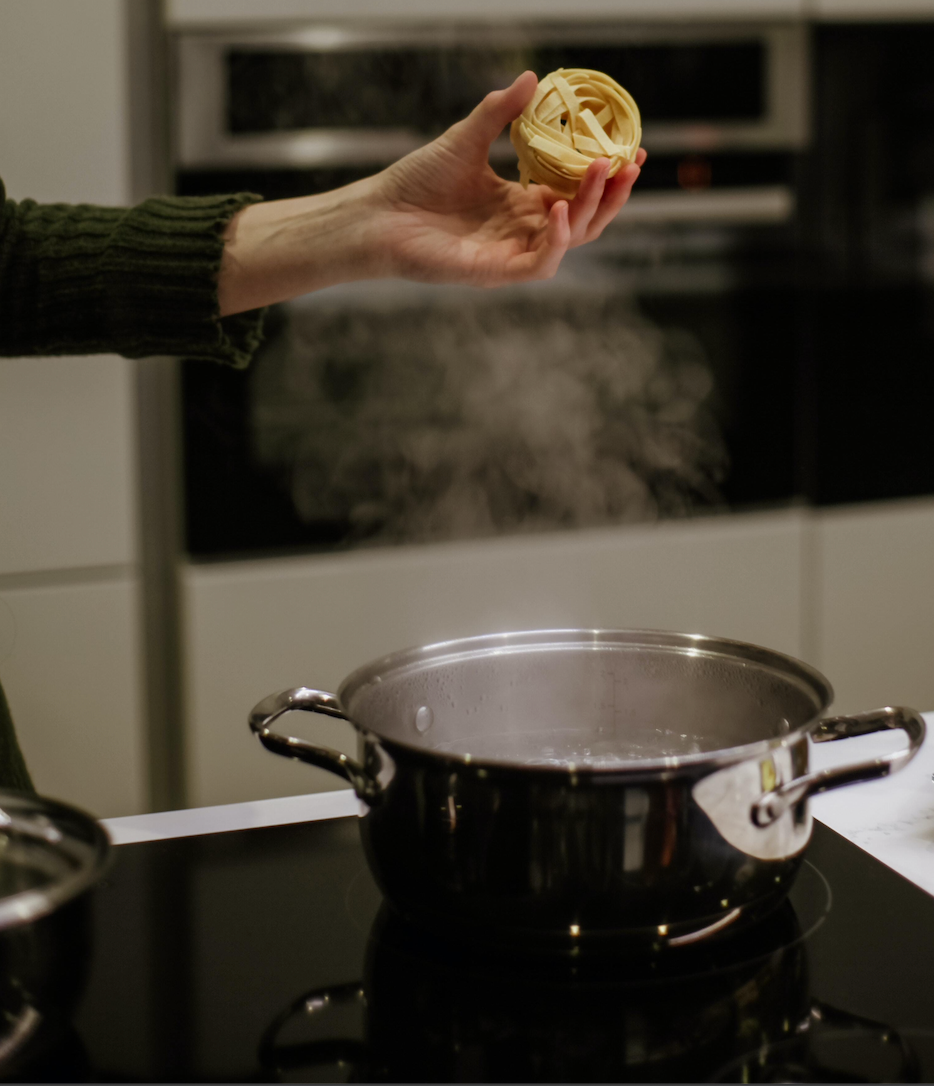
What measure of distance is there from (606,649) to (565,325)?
3.69ft

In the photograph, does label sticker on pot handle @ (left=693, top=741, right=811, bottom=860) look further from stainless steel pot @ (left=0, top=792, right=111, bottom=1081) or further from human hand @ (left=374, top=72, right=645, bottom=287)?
human hand @ (left=374, top=72, right=645, bottom=287)

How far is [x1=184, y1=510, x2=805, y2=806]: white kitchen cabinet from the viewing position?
1.68m

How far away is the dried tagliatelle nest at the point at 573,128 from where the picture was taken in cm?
90

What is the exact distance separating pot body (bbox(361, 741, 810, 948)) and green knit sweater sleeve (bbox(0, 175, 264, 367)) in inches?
22.5

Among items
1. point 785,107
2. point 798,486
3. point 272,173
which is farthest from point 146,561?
point 785,107

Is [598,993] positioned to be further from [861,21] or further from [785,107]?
[861,21]

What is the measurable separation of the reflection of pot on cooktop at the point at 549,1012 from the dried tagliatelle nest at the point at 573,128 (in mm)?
578

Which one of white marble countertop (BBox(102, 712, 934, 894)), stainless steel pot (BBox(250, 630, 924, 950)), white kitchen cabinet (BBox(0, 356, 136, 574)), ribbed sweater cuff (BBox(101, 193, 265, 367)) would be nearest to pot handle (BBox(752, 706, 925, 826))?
stainless steel pot (BBox(250, 630, 924, 950))

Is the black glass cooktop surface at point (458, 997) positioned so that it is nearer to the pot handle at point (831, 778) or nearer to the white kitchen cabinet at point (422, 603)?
the pot handle at point (831, 778)

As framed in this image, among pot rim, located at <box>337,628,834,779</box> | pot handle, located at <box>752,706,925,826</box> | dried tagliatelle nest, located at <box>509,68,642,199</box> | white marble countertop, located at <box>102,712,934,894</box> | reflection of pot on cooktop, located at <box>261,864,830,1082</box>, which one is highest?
dried tagliatelle nest, located at <box>509,68,642,199</box>

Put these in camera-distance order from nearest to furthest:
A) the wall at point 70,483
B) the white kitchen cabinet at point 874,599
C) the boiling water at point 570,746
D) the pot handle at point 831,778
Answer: the pot handle at point 831,778 < the boiling water at point 570,746 < the wall at point 70,483 < the white kitchen cabinet at point 874,599

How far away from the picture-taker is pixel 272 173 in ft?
5.34

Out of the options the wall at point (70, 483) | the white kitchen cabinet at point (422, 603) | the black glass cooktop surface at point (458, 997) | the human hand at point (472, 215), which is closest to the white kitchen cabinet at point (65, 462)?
the wall at point (70, 483)

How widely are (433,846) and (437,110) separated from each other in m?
1.34
